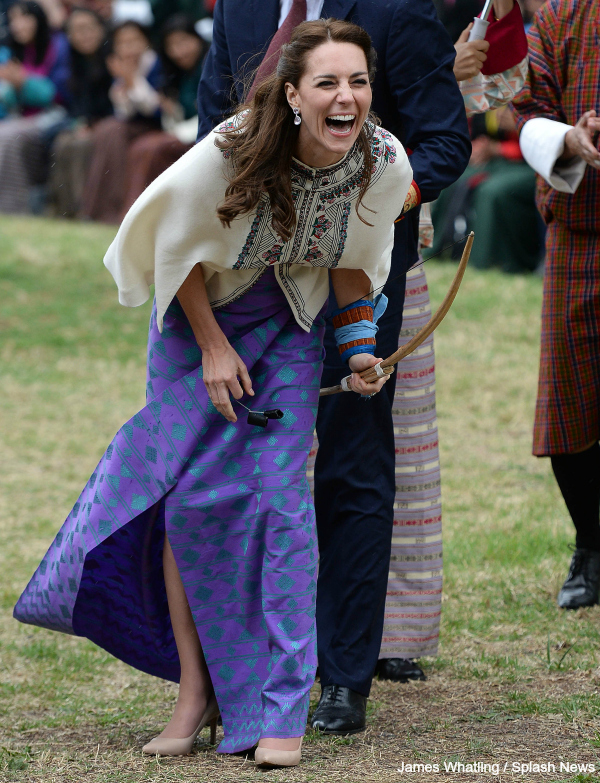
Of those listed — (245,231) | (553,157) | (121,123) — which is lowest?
(245,231)

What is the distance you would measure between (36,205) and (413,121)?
1099cm

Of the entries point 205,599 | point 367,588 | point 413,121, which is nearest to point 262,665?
point 205,599

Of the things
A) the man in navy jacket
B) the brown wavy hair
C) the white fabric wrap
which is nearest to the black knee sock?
the white fabric wrap

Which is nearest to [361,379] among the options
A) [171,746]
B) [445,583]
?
[171,746]

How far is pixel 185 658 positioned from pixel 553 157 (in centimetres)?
207

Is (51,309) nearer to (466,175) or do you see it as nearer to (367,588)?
(466,175)

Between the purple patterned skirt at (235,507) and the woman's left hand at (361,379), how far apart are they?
93mm

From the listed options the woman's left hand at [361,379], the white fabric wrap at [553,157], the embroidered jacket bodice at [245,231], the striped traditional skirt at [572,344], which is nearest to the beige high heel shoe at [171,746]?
the woman's left hand at [361,379]

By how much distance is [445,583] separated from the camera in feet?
15.0

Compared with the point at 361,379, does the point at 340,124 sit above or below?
above

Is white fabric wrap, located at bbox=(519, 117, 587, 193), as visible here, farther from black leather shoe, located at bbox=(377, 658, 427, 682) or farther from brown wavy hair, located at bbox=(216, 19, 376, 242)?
black leather shoe, located at bbox=(377, 658, 427, 682)

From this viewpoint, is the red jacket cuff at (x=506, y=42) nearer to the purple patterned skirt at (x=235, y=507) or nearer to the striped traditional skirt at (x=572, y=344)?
the striped traditional skirt at (x=572, y=344)

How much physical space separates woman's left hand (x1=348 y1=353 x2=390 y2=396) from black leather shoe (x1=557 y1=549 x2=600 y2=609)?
1570mm

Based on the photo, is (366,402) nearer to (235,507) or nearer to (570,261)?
(235,507)
